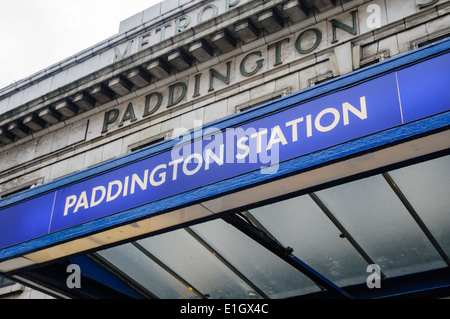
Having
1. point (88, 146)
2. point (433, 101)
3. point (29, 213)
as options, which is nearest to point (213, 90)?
point (88, 146)

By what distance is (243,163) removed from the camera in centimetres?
683

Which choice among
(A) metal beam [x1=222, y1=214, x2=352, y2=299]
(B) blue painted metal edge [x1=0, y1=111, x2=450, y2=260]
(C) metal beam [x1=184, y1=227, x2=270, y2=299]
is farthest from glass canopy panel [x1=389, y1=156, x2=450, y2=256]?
(C) metal beam [x1=184, y1=227, x2=270, y2=299]

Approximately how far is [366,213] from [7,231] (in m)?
5.43

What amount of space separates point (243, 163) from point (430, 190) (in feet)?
9.05

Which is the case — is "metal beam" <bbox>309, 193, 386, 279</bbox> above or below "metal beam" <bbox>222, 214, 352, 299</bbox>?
above

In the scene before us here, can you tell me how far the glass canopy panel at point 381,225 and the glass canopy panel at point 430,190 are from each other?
18 cm

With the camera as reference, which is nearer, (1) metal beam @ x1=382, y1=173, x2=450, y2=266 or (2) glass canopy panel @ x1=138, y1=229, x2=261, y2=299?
(1) metal beam @ x1=382, y1=173, x2=450, y2=266

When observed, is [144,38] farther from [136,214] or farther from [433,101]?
[433,101]

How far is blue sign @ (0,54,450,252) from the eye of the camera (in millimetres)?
5980

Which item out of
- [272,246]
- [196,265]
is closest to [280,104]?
[272,246]

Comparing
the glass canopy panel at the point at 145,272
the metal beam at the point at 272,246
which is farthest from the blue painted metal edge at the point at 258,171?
the glass canopy panel at the point at 145,272

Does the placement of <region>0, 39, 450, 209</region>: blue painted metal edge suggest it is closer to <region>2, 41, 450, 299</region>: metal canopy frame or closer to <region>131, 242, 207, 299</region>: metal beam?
<region>2, 41, 450, 299</region>: metal canopy frame

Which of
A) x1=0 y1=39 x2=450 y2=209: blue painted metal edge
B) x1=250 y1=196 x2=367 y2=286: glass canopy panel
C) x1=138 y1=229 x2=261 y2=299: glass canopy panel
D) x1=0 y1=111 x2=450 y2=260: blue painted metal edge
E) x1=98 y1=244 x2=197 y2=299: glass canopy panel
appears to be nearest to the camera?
x1=0 y1=111 x2=450 y2=260: blue painted metal edge

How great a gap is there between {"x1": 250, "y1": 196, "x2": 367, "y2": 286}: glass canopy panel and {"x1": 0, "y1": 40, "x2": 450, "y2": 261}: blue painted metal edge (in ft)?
5.77
